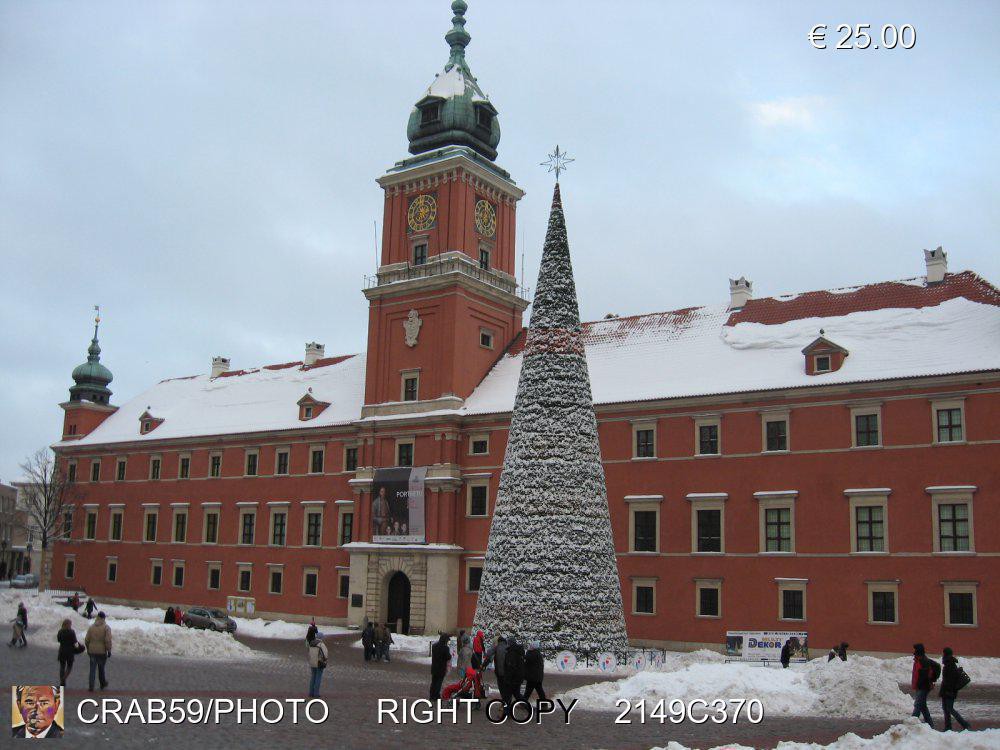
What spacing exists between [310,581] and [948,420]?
102 ft

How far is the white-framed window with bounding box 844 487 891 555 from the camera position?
34875mm

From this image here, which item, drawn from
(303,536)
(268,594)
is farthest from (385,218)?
(268,594)

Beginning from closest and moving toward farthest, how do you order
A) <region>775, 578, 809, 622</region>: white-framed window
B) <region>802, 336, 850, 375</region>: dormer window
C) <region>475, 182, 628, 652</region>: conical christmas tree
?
<region>475, 182, 628, 652</region>: conical christmas tree → <region>775, 578, 809, 622</region>: white-framed window → <region>802, 336, 850, 375</region>: dormer window

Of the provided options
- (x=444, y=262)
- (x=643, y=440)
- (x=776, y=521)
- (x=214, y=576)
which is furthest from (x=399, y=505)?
(x=776, y=521)

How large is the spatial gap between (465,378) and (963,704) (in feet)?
95.0

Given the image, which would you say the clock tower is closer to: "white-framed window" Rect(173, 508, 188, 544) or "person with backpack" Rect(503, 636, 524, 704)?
"white-framed window" Rect(173, 508, 188, 544)

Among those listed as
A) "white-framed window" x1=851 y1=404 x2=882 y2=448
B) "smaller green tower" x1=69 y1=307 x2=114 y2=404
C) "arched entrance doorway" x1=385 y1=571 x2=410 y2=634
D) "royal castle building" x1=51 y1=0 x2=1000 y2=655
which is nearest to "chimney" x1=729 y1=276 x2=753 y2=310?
"royal castle building" x1=51 y1=0 x2=1000 y2=655

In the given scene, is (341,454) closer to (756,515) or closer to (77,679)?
(756,515)

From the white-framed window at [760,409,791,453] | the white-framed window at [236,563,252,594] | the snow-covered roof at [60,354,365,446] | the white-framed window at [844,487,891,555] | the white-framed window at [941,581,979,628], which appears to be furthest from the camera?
the snow-covered roof at [60,354,365,446]

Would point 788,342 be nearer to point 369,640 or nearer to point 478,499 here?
point 478,499

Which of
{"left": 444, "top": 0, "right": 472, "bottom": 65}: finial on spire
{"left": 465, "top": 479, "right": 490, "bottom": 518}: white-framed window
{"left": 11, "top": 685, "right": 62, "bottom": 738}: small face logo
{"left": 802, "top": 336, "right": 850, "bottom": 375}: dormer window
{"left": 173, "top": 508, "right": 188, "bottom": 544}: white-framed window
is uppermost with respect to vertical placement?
{"left": 444, "top": 0, "right": 472, "bottom": 65}: finial on spire

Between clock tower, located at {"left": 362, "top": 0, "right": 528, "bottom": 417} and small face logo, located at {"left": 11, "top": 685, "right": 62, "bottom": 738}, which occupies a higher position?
clock tower, located at {"left": 362, "top": 0, "right": 528, "bottom": 417}

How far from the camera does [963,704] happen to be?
22.3 meters

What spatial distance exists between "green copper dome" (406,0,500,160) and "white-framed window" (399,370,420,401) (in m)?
12.0
